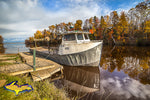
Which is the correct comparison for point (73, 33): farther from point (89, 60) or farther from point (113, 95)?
point (113, 95)

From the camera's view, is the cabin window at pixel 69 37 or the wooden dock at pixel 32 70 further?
the cabin window at pixel 69 37

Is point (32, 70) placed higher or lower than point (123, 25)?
lower

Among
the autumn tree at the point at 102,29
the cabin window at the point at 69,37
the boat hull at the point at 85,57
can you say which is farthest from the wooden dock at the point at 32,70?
the autumn tree at the point at 102,29

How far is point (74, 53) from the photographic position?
388 inches

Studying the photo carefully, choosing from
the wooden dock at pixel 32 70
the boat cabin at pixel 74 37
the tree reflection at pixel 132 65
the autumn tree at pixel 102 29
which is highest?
the autumn tree at pixel 102 29

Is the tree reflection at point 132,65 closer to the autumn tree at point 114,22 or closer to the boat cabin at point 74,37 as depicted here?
the boat cabin at point 74,37

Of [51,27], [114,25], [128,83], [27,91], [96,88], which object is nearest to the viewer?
[27,91]

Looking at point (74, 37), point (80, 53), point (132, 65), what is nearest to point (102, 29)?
point (132, 65)

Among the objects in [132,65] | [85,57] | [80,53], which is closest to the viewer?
[80,53]

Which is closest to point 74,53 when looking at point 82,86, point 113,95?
point 82,86

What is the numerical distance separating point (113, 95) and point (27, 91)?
5248mm

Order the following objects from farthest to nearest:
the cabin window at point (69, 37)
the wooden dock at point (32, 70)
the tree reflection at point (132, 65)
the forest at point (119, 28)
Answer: the forest at point (119, 28) < the cabin window at point (69, 37) < the tree reflection at point (132, 65) < the wooden dock at point (32, 70)

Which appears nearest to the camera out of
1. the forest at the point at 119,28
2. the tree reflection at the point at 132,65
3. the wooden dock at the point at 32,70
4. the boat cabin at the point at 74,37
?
the wooden dock at the point at 32,70

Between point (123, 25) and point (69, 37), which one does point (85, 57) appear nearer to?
point (69, 37)
